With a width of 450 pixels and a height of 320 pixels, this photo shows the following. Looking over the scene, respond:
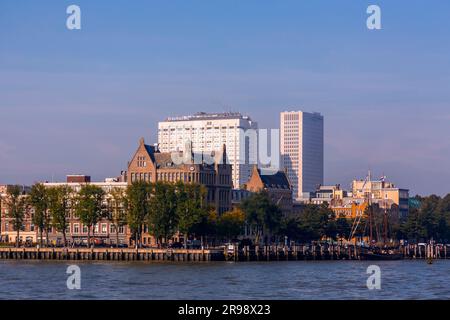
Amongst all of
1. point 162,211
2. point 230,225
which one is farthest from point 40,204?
point 230,225

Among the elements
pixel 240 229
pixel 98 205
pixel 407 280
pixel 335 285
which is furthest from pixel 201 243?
pixel 335 285

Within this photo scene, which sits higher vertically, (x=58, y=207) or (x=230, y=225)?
(x=58, y=207)

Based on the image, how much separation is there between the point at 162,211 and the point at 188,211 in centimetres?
396

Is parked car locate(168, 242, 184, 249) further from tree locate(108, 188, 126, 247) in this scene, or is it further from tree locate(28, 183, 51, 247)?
tree locate(28, 183, 51, 247)

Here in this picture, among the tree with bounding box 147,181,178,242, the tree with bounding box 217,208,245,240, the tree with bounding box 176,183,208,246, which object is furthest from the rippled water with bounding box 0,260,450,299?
the tree with bounding box 217,208,245,240

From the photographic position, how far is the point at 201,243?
607 feet

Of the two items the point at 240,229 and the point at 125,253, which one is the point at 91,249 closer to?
the point at 125,253

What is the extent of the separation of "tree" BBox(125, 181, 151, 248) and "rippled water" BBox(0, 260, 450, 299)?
45666mm

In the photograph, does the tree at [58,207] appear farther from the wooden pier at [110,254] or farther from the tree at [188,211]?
the tree at [188,211]

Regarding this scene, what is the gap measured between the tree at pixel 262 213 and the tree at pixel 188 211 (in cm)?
1776

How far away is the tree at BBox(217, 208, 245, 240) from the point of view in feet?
593

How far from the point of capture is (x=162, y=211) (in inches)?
6693

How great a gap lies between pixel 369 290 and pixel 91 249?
8354 centimetres

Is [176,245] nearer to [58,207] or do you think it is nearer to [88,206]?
[88,206]
